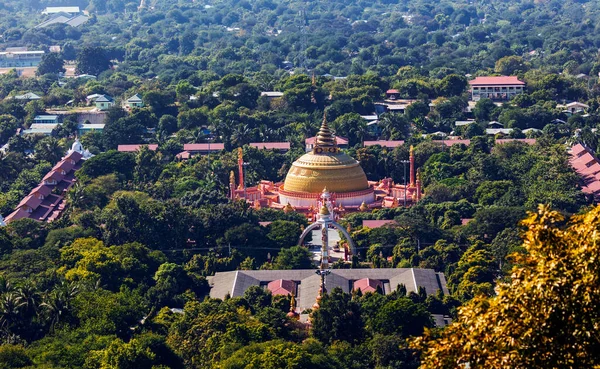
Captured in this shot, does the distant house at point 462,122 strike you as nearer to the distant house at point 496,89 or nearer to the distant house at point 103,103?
the distant house at point 496,89

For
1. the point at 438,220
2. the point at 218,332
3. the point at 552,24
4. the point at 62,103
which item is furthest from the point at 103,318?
the point at 552,24

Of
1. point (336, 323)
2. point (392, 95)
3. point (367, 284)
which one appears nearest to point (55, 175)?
point (367, 284)

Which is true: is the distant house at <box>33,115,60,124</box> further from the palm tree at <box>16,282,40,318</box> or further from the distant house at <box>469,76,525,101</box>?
the palm tree at <box>16,282,40,318</box>

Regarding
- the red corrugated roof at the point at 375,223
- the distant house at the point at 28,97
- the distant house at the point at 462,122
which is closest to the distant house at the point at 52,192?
the red corrugated roof at the point at 375,223

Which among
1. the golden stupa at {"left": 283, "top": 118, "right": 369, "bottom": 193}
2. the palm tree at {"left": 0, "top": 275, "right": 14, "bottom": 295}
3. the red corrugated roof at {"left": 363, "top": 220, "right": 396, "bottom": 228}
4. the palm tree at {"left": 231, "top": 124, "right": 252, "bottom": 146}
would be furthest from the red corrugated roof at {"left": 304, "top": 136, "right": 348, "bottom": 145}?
the palm tree at {"left": 0, "top": 275, "right": 14, "bottom": 295}

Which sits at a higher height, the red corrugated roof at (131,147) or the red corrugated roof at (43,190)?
the red corrugated roof at (43,190)

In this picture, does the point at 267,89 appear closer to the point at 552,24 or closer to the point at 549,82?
the point at 549,82

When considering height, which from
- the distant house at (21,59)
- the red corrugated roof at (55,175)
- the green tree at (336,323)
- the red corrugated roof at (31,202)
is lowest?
the distant house at (21,59)
